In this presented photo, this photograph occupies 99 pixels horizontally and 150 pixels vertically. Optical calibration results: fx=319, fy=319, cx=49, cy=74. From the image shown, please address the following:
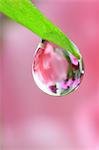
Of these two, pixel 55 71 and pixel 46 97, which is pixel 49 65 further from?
pixel 46 97

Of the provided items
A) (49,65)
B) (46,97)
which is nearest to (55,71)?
(49,65)

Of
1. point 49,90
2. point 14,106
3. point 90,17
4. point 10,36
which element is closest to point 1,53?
point 10,36

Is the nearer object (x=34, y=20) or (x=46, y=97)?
(x=34, y=20)

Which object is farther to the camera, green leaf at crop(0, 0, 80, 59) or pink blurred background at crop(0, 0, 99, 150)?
pink blurred background at crop(0, 0, 99, 150)

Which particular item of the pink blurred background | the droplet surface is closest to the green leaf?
the droplet surface

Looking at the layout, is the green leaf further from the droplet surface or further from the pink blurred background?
the pink blurred background

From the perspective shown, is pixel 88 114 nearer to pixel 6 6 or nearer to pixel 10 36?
pixel 10 36

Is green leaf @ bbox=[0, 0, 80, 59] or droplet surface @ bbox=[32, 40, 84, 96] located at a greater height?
green leaf @ bbox=[0, 0, 80, 59]
